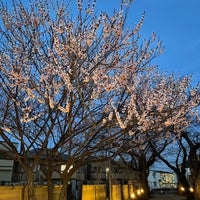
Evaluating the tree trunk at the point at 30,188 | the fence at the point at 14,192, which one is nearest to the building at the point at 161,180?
the fence at the point at 14,192

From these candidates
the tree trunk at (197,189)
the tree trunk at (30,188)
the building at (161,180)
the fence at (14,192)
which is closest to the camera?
the tree trunk at (30,188)

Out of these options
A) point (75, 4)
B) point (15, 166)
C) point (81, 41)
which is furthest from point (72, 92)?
point (15, 166)

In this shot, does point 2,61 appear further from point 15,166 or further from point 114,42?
point 15,166

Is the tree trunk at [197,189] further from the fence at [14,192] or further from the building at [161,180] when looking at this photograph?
the building at [161,180]

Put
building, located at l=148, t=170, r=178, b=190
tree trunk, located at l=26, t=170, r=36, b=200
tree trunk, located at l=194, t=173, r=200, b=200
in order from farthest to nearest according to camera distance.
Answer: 1. building, located at l=148, t=170, r=178, b=190
2. tree trunk, located at l=194, t=173, r=200, b=200
3. tree trunk, located at l=26, t=170, r=36, b=200

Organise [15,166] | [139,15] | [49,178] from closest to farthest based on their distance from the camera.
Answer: [139,15]
[49,178]
[15,166]

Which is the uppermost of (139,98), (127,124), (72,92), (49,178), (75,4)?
(75,4)

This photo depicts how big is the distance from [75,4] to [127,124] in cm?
280

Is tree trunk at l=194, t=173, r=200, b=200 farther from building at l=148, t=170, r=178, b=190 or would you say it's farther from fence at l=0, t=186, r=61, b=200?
building at l=148, t=170, r=178, b=190

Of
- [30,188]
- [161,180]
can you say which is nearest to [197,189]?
[30,188]

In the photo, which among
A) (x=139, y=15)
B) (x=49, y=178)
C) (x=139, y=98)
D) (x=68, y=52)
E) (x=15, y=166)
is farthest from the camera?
(x=15, y=166)

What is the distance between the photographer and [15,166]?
72.1 ft

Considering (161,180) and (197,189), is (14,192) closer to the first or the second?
(197,189)

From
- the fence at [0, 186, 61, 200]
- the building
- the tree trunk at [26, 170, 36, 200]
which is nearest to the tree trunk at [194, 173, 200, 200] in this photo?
the fence at [0, 186, 61, 200]
